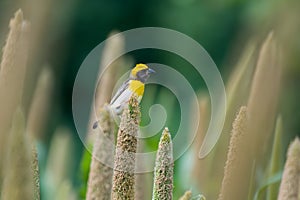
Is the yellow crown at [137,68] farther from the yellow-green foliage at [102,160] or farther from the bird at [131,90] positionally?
the yellow-green foliage at [102,160]

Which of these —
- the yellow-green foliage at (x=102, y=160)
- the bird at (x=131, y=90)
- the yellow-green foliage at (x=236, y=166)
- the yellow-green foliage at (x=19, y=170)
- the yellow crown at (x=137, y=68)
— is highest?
the yellow crown at (x=137, y=68)

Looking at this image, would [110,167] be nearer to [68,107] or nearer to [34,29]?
[34,29]

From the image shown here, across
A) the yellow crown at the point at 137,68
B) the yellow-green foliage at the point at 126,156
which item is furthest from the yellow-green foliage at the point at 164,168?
the yellow crown at the point at 137,68

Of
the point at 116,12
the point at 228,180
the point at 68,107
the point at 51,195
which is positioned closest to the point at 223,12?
the point at 116,12

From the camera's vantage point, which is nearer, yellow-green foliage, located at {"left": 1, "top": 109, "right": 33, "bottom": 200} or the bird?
yellow-green foliage, located at {"left": 1, "top": 109, "right": 33, "bottom": 200}

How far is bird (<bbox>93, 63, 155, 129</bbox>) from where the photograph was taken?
491mm

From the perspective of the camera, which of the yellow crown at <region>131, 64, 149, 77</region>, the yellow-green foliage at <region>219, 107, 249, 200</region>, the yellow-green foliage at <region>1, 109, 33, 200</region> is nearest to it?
the yellow-green foliage at <region>1, 109, 33, 200</region>

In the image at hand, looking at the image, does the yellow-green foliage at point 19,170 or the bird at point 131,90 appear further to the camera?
the bird at point 131,90

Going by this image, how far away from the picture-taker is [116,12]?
372 cm

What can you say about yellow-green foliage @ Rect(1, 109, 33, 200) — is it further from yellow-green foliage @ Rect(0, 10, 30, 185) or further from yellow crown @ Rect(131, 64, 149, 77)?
yellow crown @ Rect(131, 64, 149, 77)

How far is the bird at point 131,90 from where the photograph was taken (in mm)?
491

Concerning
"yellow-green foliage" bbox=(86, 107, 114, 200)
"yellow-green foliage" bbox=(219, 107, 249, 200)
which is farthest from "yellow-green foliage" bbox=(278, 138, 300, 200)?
"yellow-green foliage" bbox=(86, 107, 114, 200)

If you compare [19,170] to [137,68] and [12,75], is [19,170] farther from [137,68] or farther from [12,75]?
[137,68]

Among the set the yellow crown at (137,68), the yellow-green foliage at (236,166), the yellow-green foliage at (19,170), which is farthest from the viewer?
the yellow crown at (137,68)
